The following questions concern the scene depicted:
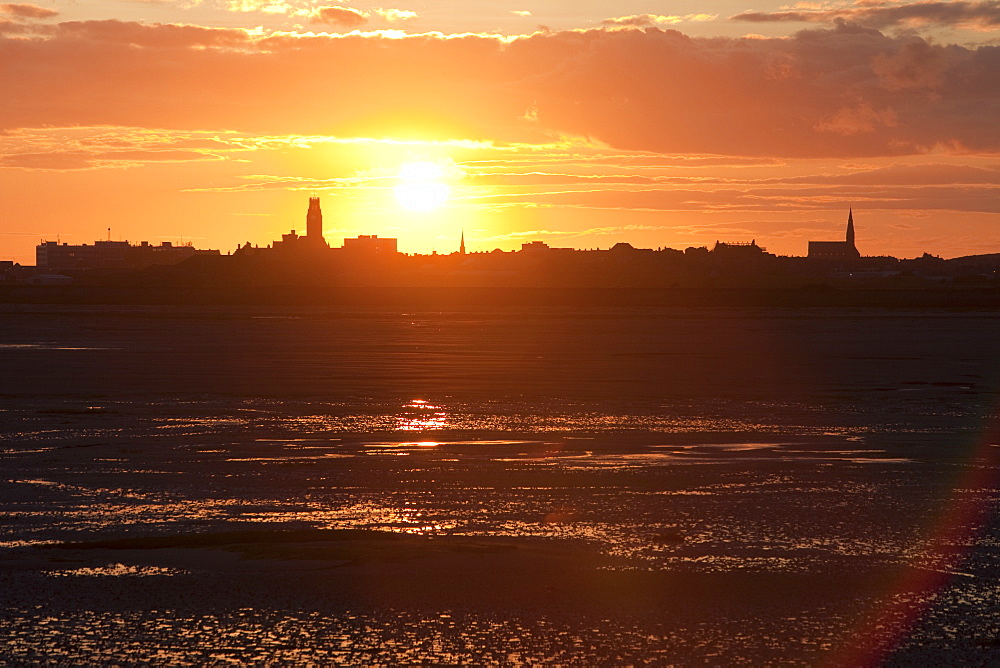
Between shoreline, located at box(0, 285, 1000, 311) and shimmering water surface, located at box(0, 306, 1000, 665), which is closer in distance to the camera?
shimmering water surface, located at box(0, 306, 1000, 665)

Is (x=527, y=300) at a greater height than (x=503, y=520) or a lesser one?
greater

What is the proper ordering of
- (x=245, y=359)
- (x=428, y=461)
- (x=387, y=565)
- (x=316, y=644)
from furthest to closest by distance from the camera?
(x=245, y=359) < (x=428, y=461) < (x=387, y=565) < (x=316, y=644)

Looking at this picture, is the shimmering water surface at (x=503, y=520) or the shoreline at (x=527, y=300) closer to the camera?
the shimmering water surface at (x=503, y=520)

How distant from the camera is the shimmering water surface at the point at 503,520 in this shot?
7.95 meters

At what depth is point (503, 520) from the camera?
38.3 feet

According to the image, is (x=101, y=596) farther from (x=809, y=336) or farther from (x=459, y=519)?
(x=809, y=336)

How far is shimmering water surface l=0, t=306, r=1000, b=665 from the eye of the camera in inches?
313

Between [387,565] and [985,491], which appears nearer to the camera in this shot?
[387,565]

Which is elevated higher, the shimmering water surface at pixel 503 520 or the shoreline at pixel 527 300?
the shoreline at pixel 527 300

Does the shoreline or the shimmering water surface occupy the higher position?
the shoreline

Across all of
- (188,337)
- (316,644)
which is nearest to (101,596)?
(316,644)

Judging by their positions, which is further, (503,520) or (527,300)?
(527,300)

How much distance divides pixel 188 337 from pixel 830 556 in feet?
140

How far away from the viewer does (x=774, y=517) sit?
467 inches
